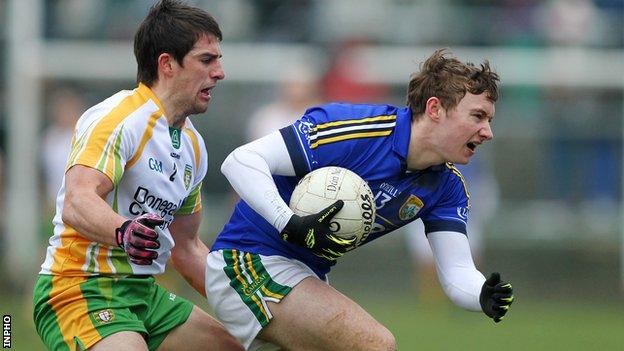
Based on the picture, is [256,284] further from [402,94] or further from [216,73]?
[402,94]

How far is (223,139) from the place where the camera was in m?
15.9

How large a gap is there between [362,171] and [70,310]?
156 cm

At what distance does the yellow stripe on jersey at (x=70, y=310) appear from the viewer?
237 inches

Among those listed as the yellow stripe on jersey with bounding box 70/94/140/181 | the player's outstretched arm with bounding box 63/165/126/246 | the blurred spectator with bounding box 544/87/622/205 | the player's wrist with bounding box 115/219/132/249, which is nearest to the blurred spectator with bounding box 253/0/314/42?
the blurred spectator with bounding box 544/87/622/205

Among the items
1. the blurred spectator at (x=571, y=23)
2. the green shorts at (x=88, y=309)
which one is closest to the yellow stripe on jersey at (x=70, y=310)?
the green shorts at (x=88, y=309)

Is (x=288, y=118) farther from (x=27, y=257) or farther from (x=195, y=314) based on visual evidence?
(x=195, y=314)

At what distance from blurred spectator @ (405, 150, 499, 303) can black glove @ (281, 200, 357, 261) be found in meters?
8.37

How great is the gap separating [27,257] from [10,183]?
1.07 meters

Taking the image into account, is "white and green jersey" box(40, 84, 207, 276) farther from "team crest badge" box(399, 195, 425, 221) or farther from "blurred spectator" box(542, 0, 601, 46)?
"blurred spectator" box(542, 0, 601, 46)

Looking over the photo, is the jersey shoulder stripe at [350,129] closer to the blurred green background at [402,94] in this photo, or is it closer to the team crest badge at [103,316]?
the team crest badge at [103,316]

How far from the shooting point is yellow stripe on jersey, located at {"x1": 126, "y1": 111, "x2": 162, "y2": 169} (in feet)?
20.0

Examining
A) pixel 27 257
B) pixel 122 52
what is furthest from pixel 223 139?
pixel 27 257

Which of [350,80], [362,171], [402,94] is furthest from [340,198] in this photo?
[402,94]

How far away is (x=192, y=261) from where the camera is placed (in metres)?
6.84
